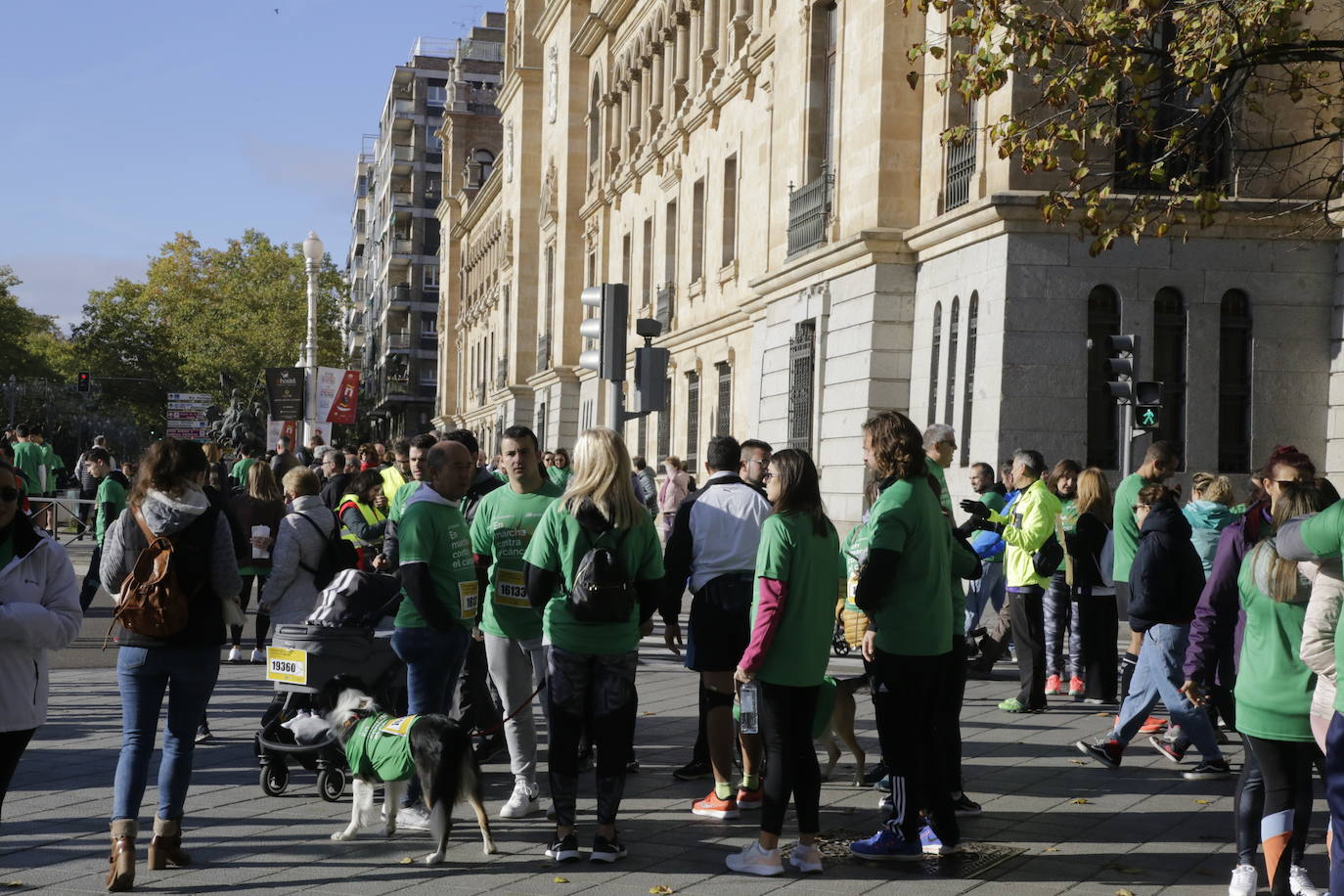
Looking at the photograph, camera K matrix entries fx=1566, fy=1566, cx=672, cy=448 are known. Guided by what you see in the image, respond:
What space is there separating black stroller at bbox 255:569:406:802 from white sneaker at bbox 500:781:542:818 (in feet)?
3.09

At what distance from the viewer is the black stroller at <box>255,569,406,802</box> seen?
27.1 feet

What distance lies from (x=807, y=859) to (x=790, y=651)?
90cm

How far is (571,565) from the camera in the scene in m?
7.09

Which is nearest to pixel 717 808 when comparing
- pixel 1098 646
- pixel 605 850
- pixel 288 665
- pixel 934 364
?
pixel 605 850

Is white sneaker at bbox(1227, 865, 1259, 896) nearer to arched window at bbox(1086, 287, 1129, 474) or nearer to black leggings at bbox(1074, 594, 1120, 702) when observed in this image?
black leggings at bbox(1074, 594, 1120, 702)

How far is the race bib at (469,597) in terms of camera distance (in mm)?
7703

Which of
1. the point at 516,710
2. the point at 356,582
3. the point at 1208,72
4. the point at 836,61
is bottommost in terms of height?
the point at 516,710

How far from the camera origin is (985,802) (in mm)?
8430

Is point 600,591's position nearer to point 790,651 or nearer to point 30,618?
point 790,651

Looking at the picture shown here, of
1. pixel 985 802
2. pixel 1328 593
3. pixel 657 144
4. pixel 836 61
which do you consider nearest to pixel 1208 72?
pixel 985 802

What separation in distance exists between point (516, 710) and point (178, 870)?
6.02ft

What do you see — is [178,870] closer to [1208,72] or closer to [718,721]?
[718,721]

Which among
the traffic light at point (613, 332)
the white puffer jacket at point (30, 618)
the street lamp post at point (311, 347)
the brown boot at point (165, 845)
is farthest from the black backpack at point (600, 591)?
the street lamp post at point (311, 347)

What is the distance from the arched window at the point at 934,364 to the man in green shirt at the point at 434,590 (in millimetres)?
11708
